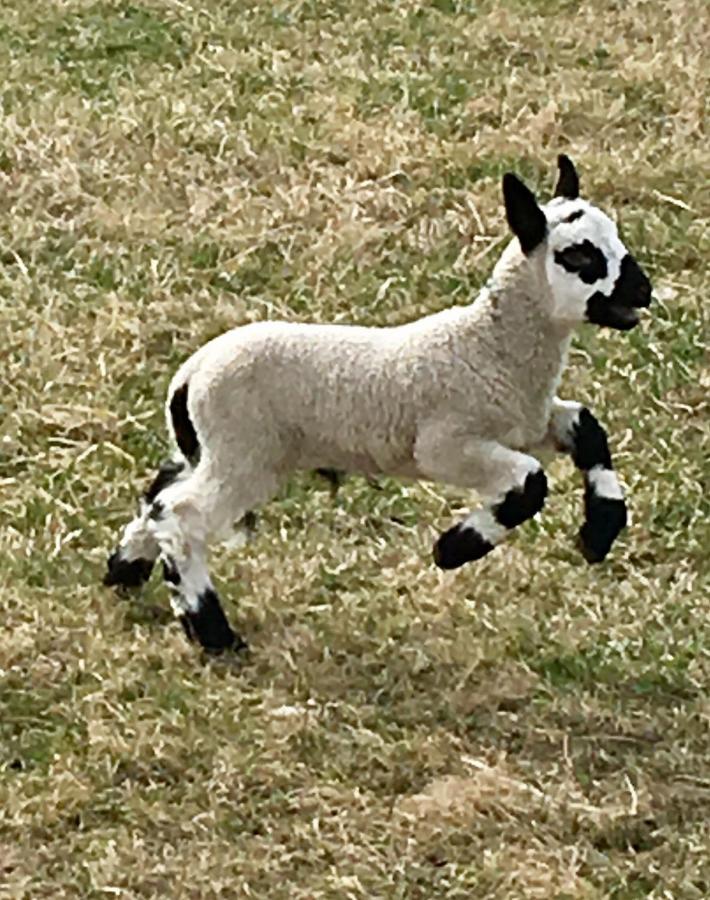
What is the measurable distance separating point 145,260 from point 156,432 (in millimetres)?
833

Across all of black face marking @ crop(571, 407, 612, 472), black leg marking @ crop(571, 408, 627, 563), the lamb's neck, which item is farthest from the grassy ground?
the lamb's neck

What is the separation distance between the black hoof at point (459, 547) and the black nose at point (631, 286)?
0.45m

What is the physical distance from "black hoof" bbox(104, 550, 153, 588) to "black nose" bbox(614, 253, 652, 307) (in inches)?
40.8

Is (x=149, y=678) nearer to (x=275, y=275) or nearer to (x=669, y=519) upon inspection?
(x=669, y=519)

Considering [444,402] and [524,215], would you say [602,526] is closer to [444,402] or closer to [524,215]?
[444,402]

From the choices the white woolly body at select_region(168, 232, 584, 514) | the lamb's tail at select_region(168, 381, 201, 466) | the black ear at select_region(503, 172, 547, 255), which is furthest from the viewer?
the lamb's tail at select_region(168, 381, 201, 466)

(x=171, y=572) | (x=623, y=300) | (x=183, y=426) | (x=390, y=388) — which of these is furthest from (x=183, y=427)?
(x=623, y=300)

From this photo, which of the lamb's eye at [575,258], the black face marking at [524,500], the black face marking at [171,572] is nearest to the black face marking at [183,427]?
the black face marking at [171,572]

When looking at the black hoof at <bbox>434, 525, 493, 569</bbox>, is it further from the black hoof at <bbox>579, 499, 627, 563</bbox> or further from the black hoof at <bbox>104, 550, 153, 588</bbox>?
the black hoof at <bbox>104, 550, 153, 588</bbox>

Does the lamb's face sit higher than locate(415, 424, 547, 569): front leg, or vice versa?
the lamb's face

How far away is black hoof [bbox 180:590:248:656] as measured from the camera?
3625mm

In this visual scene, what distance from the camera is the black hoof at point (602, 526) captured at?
11.5 ft

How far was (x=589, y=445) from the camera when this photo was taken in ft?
11.5

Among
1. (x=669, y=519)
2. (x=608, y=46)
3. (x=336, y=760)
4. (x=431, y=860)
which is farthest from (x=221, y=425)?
(x=608, y=46)
